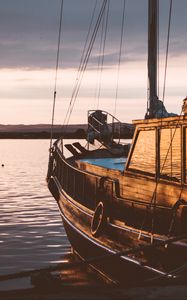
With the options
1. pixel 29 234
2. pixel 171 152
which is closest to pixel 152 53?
→ pixel 171 152

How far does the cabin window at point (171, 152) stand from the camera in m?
11.4

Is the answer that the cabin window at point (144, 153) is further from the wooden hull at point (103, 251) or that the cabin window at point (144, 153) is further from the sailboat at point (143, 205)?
the wooden hull at point (103, 251)

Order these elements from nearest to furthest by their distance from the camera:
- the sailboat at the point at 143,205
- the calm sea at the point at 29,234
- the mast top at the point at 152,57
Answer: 1. the sailboat at the point at 143,205
2. the mast top at the point at 152,57
3. the calm sea at the point at 29,234

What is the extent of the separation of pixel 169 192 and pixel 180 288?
440 centimetres

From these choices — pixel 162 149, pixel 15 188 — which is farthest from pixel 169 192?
pixel 15 188

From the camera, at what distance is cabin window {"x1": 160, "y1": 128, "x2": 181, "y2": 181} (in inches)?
450

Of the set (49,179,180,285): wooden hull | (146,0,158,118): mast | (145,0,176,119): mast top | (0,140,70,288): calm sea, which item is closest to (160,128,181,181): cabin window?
(49,179,180,285): wooden hull

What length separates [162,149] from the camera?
1202 cm

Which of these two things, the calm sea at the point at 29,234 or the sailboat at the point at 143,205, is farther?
the calm sea at the point at 29,234

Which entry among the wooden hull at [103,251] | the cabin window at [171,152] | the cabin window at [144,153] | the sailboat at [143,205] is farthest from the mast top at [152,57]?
the cabin window at [171,152]

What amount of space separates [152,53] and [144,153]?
5563 mm

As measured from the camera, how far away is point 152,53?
17219 mm

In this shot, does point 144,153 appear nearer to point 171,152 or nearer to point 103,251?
point 171,152

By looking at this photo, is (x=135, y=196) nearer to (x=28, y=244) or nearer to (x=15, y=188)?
(x=28, y=244)
